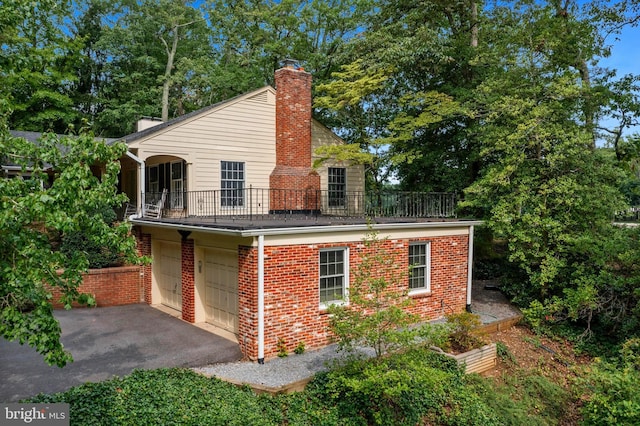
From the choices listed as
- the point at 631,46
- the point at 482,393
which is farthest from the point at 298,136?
the point at 631,46

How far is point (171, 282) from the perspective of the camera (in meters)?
12.9

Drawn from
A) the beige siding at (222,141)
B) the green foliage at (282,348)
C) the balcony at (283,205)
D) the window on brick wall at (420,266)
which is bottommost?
the green foliage at (282,348)

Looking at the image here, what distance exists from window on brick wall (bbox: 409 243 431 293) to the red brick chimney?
150 inches

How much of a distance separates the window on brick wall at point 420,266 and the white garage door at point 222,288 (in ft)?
15.5

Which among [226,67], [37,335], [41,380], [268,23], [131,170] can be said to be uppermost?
[268,23]

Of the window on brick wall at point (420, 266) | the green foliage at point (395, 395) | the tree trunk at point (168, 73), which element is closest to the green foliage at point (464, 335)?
the green foliage at point (395, 395)

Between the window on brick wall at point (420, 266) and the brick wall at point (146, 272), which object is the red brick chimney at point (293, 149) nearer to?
the window on brick wall at point (420, 266)

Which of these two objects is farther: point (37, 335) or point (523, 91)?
point (523, 91)

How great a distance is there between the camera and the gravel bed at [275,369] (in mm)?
7301

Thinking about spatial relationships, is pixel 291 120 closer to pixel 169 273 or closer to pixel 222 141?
pixel 222 141

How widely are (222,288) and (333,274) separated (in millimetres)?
2987

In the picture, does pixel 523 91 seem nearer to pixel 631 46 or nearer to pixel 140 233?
pixel 631 46

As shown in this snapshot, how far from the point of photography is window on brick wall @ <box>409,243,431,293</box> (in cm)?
1114

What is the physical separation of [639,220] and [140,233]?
1547 centimetres
